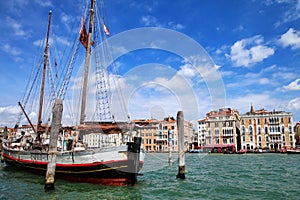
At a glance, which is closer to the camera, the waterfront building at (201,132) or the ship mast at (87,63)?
the ship mast at (87,63)

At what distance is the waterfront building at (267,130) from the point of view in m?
81.9

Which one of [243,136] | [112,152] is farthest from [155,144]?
[112,152]

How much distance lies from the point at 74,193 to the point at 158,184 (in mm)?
6499

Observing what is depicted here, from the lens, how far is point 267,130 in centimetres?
8450

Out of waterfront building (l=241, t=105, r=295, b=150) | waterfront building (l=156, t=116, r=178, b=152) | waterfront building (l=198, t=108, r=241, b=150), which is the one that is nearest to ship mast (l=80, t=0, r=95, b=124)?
waterfront building (l=198, t=108, r=241, b=150)

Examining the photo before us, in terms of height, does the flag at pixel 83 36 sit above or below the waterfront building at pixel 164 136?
above

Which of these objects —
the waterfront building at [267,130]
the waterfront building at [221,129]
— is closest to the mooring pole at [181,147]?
the waterfront building at [221,129]

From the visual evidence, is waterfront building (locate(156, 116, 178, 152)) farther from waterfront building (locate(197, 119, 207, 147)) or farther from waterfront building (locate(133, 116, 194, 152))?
waterfront building (locate(197, 119, 207, 147))

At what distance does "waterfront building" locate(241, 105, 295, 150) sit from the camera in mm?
81938

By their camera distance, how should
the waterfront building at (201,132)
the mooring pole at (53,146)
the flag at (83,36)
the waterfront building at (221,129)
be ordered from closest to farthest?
the mooring pole at (53,146), the flag at (83,36), the waterfront building at (221,129), the waterfront building at (201,132)

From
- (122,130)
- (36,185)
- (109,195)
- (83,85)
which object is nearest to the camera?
(109,195)

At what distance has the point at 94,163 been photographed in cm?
1833

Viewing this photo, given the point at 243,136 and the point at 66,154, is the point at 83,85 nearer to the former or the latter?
the point at 66,154

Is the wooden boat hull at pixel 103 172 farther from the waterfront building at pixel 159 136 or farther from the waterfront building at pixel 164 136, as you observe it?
the waterfront building at pixel 164 136
